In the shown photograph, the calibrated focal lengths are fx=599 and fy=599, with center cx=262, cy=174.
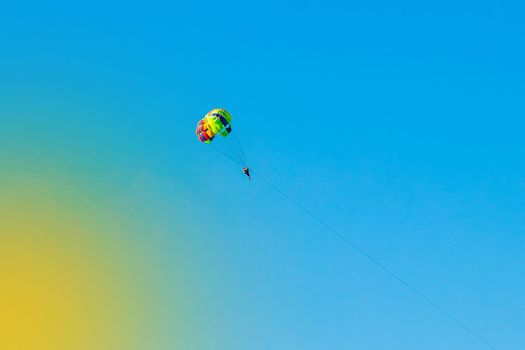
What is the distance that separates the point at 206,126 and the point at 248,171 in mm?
6033

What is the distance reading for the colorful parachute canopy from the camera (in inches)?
2284

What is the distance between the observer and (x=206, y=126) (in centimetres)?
5872

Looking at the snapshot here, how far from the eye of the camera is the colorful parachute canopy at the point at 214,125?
5802 cm

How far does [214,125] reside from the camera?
190 feet

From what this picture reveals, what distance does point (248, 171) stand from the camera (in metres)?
58.7
